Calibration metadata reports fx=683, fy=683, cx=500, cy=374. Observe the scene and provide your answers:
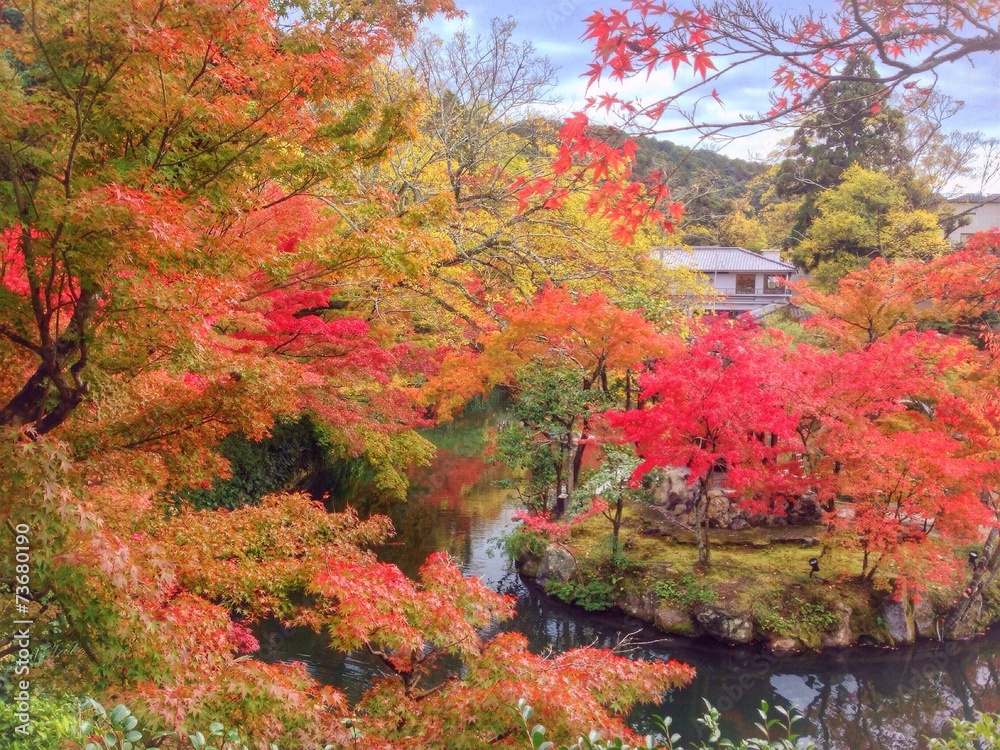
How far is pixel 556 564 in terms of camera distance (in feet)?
34.7

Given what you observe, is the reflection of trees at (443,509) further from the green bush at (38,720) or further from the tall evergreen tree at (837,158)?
the tall evergreen tree at (837,158)

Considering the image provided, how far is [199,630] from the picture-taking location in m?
3.72

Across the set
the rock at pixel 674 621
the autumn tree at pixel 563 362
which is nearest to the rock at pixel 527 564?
the autumn tree at pixel 563 362

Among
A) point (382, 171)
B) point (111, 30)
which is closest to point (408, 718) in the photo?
point (111, 30)

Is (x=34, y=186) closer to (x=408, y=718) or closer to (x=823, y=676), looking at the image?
(x=408, y=718)

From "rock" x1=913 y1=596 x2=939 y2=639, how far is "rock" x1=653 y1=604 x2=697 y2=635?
316 cm

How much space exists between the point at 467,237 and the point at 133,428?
572cm

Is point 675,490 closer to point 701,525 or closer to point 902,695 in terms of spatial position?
point 701,525

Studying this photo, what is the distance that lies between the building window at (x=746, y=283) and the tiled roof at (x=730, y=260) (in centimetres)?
59

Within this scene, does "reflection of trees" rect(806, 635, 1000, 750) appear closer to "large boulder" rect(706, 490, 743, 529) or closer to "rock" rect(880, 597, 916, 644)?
"rock" rect(880, 597, 916, 644)

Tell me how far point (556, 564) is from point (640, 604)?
4.91 feet

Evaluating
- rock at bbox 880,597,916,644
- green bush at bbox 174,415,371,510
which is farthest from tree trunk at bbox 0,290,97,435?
rock at bbox 880,597,916,644

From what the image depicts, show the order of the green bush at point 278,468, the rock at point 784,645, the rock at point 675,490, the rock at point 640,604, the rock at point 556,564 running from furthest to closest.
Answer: the rock at point 675,490
the rock at point 556,564
the green bush at point 278,468
the rock at point 640,604
the rock at point 784,645

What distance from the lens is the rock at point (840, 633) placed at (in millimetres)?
8891
